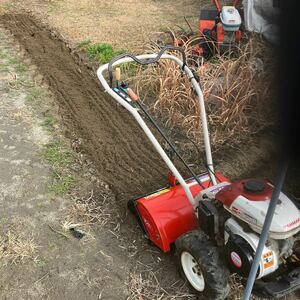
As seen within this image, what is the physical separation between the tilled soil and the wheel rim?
3.45 ft

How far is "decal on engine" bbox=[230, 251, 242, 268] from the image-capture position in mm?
2471

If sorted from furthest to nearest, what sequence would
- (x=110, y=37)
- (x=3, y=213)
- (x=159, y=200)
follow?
(x=110, y=37) < (x=3, y=213) < (x=159, y=200)

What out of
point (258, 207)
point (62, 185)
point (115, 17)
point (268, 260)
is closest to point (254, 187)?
point (258, 207)

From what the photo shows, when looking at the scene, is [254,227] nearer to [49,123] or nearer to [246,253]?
[246,253]

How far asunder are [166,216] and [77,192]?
3.60 ft

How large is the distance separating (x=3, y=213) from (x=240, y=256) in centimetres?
202

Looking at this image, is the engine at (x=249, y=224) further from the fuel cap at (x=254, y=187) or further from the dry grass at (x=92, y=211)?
the dry grass at (x=92, y=211)

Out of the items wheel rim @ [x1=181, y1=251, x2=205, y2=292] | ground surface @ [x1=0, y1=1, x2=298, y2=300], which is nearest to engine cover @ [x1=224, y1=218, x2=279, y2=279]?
wheel rim @ [x1=181, y1=251, x2=205, y2=292]

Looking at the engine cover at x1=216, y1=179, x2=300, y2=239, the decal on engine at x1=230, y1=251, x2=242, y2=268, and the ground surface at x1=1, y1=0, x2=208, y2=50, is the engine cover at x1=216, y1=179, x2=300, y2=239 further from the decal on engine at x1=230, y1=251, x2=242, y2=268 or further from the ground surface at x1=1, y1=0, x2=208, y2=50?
the ground surface at x1=1, y1=0, x2=208, y2=50

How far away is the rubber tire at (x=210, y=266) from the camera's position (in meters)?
2.60

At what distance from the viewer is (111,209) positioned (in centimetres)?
369

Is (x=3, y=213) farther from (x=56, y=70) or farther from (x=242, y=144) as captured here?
(x=56, y=70)

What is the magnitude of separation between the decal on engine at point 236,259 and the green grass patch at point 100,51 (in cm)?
418

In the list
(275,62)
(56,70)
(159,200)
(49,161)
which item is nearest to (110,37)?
(56,70)
